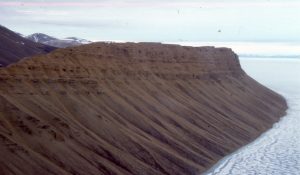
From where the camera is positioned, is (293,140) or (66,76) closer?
(66,76)

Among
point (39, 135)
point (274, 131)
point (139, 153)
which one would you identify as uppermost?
point (39, 135)

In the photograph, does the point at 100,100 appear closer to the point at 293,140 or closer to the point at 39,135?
the point at 39,135

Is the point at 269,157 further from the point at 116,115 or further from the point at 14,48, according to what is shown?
the point at 14,48

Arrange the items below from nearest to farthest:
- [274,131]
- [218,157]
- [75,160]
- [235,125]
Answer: [75,160] < [218,157] < [235,125] < [274,131]

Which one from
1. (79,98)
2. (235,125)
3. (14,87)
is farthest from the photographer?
(235,125)

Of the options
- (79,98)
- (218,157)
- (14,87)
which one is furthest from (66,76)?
(218,157)

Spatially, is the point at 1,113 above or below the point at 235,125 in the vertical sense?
above

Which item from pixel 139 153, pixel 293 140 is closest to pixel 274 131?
pixel 293 140

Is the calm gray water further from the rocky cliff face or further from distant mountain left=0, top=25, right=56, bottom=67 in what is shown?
distant mountain left=0, top=25, right=56, bottom=67
